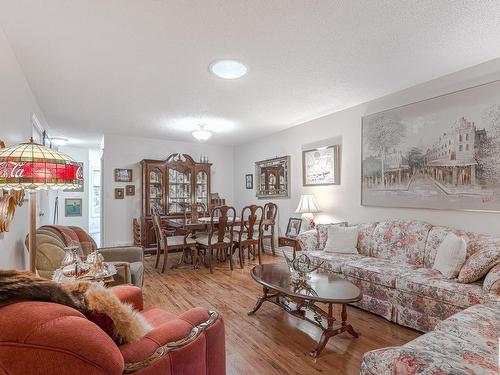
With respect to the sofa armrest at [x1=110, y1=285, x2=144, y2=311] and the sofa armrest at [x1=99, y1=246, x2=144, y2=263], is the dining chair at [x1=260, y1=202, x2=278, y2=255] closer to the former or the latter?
the sofa armrest at [x1=99, y1=246, x2=144, y2=263]

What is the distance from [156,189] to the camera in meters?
6.09

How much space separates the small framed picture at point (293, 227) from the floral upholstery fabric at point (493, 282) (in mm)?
2978

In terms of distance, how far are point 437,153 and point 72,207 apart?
7972 mm

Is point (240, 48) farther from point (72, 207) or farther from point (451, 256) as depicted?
point (72, 207)

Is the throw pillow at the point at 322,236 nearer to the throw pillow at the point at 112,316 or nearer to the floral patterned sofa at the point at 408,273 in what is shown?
the floral patterned sofa at the point at 408,273

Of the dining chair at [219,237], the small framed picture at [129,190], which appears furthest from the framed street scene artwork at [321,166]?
the small framed picture at [129,190]

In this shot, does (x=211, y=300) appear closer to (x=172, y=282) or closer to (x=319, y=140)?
(x=172, y=282)

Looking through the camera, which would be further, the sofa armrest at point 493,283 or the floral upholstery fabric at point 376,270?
the floral upholstery fabric at point 376,270

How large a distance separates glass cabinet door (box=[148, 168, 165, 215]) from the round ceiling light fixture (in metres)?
3.62

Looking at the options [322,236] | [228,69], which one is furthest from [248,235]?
[228,69]

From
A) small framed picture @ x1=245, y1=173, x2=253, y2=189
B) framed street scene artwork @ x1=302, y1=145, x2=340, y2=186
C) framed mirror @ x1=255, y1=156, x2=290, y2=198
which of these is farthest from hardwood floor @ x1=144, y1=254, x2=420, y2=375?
small framed picture @ x1=245, y1=173, x2=253, y2=189

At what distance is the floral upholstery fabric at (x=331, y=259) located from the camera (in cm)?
317

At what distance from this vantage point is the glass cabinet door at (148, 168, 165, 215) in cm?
599

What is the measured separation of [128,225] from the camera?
6008mm
